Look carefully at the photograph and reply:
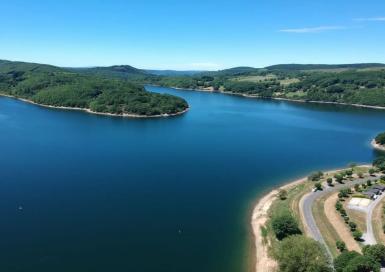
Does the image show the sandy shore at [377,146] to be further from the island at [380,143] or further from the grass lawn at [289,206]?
the grass lawn at [289,206]

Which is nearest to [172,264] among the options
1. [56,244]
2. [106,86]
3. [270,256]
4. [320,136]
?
[270,256]

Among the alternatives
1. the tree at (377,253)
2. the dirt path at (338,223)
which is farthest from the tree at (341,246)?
the tree at (377,253)

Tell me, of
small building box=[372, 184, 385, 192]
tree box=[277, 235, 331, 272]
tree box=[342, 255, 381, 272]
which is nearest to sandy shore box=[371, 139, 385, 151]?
small building box=[372, 184, 385, 192]

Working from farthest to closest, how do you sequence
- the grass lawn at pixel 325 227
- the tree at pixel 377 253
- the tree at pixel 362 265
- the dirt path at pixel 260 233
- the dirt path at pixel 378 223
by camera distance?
1. the dirt path at pixel 378 223
2. the grass lawn at pixel 325 227
3. the dirt path at pixel 260 233
4. the tree at pixel 377 253
5. the tree at pixel 362 265

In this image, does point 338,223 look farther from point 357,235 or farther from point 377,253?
point 377,253

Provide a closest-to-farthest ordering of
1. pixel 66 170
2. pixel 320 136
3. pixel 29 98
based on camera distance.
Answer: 1. pixel 66 170
2. pixel 320 136
3. pixel 29 98

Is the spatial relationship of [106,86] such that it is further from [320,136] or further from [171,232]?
[171,232]

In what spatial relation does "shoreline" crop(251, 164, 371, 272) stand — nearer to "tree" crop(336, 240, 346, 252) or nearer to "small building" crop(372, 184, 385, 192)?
"tree" crop(336, 240, 346, 252)
